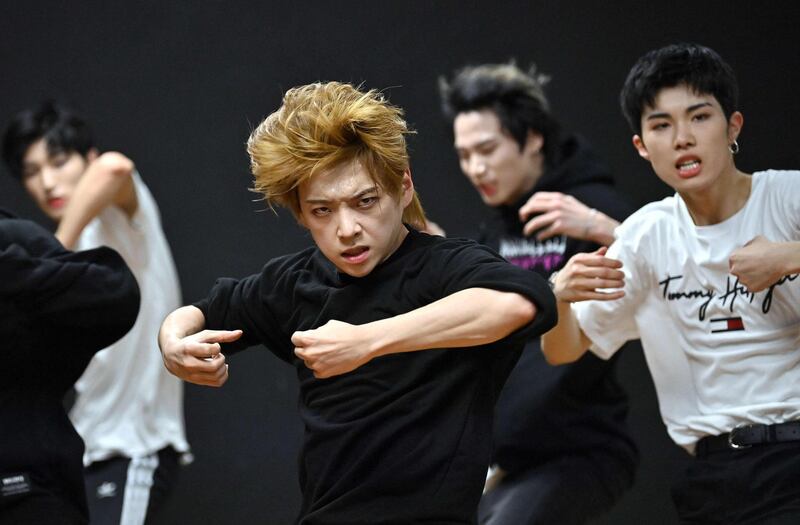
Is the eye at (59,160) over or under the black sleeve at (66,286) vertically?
over

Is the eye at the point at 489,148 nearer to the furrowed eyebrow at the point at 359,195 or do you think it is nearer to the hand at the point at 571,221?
the hand at the point at 571,221

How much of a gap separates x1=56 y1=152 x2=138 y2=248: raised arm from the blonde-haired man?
3.69 feet

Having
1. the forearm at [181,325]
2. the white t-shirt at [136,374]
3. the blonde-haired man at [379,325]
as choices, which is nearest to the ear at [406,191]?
the blonde-haired man at [379,325]

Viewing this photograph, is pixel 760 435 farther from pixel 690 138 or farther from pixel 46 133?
pixel 46 133

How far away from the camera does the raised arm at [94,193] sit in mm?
3109

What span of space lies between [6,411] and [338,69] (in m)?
2.23

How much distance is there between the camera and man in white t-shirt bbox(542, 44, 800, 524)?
224cm

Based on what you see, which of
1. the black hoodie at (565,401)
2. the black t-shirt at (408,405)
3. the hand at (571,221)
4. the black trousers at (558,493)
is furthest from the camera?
the black hoodie at (565,401)

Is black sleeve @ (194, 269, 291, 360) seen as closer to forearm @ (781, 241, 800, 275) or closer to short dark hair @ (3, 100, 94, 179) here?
forearm @ (781, 241, 800, 275)

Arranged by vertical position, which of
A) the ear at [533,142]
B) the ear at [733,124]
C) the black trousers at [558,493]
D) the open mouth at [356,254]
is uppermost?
the ear at [733,124]

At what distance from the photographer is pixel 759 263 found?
6.88 feet

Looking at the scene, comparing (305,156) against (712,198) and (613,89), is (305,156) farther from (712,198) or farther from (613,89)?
(613,89)

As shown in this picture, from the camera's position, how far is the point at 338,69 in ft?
13.9

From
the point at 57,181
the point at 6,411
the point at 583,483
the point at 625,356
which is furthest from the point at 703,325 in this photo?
the point at 57,181
